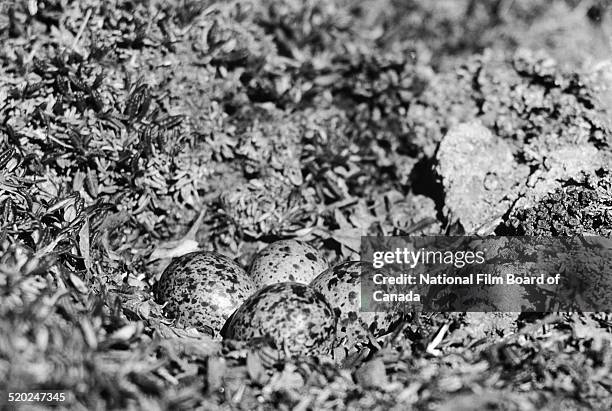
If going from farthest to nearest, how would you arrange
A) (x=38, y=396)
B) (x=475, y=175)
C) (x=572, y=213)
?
(x=475, y=175), (x=572, y=213), (x=38, y=396)

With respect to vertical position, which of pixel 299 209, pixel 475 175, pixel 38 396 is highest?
pixel 475 175

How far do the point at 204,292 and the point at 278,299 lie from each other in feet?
1.58

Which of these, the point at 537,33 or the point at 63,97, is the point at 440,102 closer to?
the point at 537,33

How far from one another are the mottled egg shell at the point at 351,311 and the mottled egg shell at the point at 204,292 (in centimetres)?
Answer: 43

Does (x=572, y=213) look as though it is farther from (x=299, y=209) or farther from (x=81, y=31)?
(x=81, y=31)

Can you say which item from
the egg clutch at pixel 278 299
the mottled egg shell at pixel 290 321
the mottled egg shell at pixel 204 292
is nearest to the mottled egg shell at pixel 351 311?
the egg clutch at pixel 278 299

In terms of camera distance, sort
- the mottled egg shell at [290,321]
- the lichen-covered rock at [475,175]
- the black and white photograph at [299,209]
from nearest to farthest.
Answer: the black and white photograph at [299,209] < the mottled egg shell at [290,321] < the lichen-covered rock at [475,175]

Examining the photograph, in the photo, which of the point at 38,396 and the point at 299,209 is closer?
the point at 38,396

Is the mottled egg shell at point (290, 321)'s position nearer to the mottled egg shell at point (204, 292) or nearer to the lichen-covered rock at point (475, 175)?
the mottled egg shell at point (204, 292)

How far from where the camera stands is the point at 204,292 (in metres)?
3.36

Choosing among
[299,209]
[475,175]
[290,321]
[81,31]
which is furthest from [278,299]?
[81,31]

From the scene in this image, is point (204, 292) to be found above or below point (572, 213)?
below

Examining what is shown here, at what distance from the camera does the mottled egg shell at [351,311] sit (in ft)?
10.9

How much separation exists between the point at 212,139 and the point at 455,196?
1617 mm
